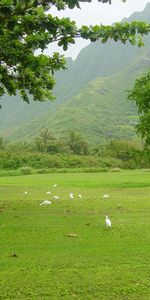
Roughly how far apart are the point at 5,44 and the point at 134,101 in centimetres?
317

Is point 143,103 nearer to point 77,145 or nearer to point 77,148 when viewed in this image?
point 77,145

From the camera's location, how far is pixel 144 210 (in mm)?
17172

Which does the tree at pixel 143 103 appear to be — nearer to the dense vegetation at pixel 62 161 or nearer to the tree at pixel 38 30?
the tree at pixel 38 30

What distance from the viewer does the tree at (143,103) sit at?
10215mm

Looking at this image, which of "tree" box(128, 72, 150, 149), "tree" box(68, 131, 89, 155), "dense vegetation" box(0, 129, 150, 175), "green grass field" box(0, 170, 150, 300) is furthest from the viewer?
"tree" box(68, 131, 89, 155)

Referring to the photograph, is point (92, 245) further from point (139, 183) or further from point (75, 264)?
point (139, 183)

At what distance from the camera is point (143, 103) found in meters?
10.3

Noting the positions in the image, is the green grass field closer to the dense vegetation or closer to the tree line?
the dense vegetation

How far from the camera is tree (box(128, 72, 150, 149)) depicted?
10215 millimetres

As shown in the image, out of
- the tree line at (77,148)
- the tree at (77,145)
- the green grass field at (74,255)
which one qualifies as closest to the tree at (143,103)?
the green grass field at (74,255)

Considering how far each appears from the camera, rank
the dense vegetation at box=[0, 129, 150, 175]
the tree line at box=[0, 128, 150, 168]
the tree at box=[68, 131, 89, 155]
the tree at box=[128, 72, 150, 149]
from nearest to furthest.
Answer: the tree at box=[128, 72, 150, 149] < the dense vegetation at box=[0, 129, 150, 175] < the tree line at box=[0, 128, 150, 168] < the tree at box=[68, 131, 89, 155]

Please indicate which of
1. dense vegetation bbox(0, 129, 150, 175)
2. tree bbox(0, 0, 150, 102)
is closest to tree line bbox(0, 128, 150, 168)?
dense vegetation bbox(0, 129, 150, 175)

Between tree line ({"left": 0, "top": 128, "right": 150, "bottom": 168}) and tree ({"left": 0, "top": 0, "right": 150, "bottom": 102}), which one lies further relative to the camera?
tree line ({"left": 0, "top": 128, "right": 150, "bottom": 168})

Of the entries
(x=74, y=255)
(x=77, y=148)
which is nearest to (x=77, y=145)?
(x=77, y=148)
